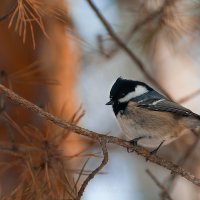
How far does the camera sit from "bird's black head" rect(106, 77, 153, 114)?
2.96 m

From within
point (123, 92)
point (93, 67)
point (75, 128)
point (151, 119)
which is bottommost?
point (75, 128)

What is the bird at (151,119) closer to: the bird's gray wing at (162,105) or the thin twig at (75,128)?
the bird's gray wing at (162,105)

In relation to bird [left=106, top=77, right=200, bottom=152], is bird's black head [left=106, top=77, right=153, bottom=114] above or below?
above

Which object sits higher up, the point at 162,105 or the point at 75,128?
the point at 162,105

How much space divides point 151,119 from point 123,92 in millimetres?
252

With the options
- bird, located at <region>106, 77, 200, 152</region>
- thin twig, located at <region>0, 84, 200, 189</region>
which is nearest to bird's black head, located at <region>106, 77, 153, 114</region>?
bird, located at <region>106, 77, 200, 152</region>

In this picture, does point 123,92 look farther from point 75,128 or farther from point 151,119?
point 75,128

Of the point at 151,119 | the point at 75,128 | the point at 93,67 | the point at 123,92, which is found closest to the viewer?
the point at 75,128

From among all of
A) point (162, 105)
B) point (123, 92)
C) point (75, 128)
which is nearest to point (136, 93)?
point (123, 92)

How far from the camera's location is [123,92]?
9.93 ft

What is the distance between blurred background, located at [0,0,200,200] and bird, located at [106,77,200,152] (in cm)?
11

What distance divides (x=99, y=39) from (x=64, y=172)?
110 cm

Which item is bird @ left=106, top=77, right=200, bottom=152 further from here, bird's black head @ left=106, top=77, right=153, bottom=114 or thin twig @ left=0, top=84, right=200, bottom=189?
thin twig @ left=0, top=84, right=200, bottom=189

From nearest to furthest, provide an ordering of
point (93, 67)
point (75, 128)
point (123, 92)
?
point (75, 128) < point (123, 92) < point (93, 67)
